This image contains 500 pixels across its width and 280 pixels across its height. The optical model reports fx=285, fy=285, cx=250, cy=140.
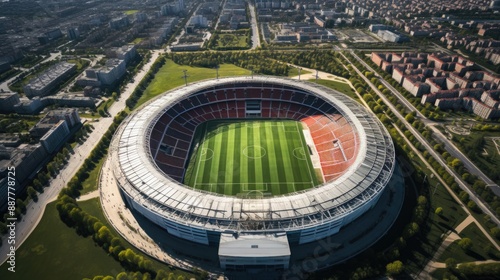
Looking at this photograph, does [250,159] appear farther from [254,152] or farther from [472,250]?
[472,250]

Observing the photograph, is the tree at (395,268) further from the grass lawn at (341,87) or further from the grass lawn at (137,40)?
the grass lawn at (137,40)

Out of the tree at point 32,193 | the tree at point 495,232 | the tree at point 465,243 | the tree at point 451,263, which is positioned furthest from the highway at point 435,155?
the tree at point 32,193

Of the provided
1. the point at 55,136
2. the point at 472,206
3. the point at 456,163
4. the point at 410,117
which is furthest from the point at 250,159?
the point at 55,136

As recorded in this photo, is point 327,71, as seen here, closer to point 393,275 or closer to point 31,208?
point 393,275

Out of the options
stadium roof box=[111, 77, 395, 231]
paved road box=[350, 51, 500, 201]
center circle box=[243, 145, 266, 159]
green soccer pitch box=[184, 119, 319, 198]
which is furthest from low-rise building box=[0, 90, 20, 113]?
paved road box=[350, 51, 500, 201]

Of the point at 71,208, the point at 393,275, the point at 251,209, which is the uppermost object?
the point at 251,209

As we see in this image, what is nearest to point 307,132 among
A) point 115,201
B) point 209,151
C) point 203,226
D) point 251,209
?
point 209,151

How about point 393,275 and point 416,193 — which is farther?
point 416,193
